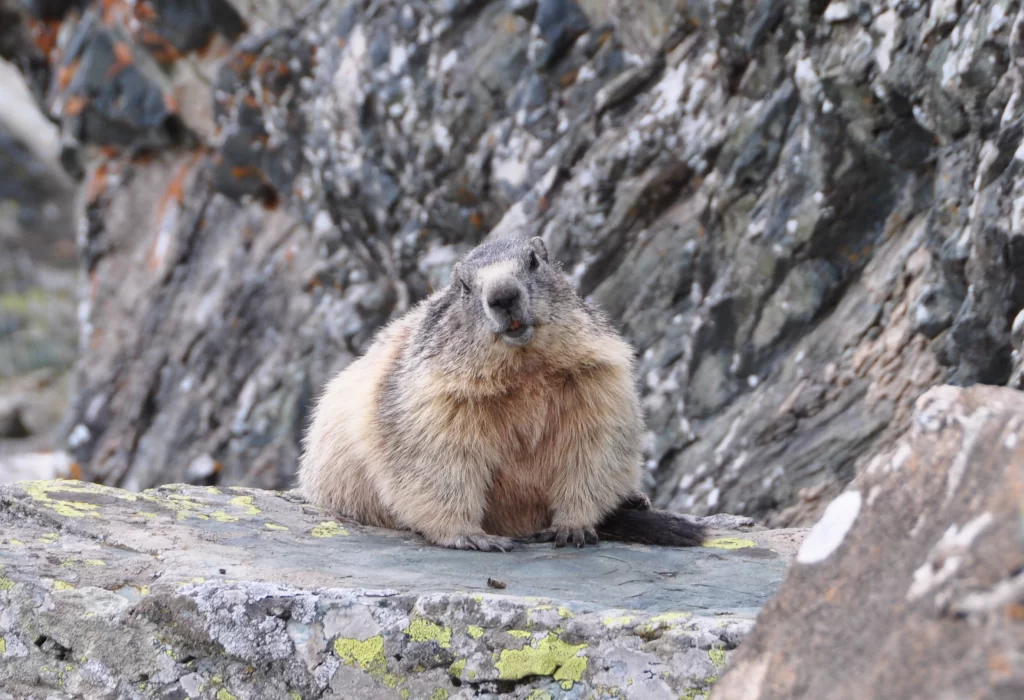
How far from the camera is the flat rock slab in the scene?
157 inches

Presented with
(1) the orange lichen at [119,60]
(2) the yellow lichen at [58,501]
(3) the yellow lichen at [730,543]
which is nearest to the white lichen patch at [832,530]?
(3) the yellow lichen at [730,543]

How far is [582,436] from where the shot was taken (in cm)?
606

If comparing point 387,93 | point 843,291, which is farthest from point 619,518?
point 387,93

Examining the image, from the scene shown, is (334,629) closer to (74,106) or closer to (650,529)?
(650,529)

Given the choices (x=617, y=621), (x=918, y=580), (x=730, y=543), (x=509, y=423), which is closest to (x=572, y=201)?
(x=509, y=423)

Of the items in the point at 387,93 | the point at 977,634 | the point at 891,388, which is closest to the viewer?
the point at 977,634

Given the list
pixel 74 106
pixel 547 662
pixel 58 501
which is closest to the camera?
pixel 547 662

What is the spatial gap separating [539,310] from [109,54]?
13.0m

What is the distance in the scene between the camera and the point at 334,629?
13.7ft

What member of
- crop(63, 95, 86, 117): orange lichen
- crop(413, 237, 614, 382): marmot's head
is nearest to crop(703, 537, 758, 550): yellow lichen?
crop(413, 237, 614, 382): marmot's head

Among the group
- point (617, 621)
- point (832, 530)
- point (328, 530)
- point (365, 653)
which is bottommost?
point (328, 530)

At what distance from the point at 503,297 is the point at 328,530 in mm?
1850

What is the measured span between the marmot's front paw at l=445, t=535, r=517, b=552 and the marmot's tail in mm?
700

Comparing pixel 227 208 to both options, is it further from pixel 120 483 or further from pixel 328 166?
pixel 120 483
